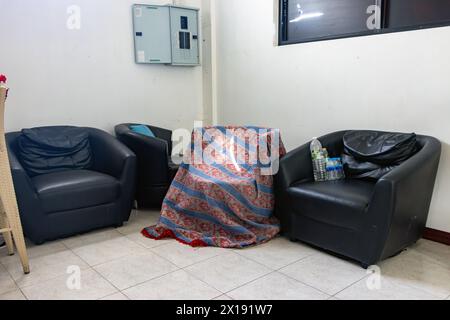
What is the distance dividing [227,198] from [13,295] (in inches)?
57.3

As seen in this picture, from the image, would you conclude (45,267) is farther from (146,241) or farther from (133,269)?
(146,241)

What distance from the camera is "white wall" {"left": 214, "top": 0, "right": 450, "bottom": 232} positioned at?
2703 millimetres

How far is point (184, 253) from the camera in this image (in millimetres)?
2635

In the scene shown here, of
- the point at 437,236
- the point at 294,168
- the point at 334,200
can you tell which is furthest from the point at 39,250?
the point at 437,236

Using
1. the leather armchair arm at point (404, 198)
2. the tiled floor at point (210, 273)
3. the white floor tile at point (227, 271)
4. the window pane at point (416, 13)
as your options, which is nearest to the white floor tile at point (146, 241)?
the tiled floor at point (210, 273)

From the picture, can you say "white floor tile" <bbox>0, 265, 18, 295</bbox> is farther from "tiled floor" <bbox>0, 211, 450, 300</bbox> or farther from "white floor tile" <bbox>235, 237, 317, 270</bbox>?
"white floor tile" <bbox>235, 237, 317, 270</bbox>

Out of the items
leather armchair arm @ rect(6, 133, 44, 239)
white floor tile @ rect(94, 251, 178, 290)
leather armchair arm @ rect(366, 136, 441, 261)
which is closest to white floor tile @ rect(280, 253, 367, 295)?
leather armchair arm @ rect(366, 136, 441, 261)

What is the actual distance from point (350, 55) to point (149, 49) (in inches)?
79.2

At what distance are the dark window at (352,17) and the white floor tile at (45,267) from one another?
2676mm

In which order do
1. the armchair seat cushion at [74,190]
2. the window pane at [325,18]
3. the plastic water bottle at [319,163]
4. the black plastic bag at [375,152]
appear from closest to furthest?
the black plastic bag at [375,152] < the armchair seat cushion at [74,190] < the plastic water bottle at [319,163] < the window pane at [325,18]

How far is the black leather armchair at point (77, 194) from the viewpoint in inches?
105

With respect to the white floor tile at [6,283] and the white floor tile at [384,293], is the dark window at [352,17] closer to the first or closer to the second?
the white floor tile at [384,293]
